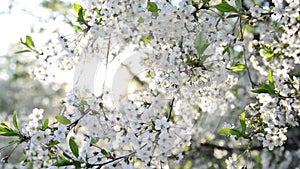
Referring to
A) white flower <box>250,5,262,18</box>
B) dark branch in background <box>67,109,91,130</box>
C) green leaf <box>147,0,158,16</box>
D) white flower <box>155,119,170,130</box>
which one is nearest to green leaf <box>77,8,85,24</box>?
green leaf <box>147,0,158,16</box>

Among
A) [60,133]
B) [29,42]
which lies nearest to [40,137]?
[60,133]

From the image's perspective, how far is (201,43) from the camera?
7.13 feet

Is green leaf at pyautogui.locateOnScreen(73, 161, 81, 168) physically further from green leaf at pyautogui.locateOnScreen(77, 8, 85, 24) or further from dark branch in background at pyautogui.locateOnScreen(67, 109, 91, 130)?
green leaf at pyautogui.locateOnScreen(77, 8, 85, 24)

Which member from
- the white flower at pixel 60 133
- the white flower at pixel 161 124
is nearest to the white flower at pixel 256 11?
the white flower at pixel 161 124

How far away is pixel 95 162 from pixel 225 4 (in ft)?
3.18

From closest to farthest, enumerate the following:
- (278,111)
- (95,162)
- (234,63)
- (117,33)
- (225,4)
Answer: (95,162) → (225,4) → (278,111) → (234,63) → (117,33)

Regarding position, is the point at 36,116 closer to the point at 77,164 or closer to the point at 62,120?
the point at 62,120

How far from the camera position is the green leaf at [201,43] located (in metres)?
2.12

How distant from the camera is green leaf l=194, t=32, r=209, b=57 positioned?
2125mm

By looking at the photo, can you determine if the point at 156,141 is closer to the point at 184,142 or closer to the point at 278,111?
the point at 184,142

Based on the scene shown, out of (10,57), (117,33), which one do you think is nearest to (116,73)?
(117,33)

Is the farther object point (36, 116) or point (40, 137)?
point (36, 116)

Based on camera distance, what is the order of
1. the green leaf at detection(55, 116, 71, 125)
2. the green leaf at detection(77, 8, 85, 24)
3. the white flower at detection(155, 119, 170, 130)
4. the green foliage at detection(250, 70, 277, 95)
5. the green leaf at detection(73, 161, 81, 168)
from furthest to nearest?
the green leaf at detection(77, 8, 85, 24)
the green leaf at detection(55, 116, 71, 125)
the green foliage at detection(250, 70, 277, 95)
the white flower at detection(155, 119, 170, 130)
the green leaf at detection(73, 161, 81, 168)

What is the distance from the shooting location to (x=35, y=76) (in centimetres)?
309
